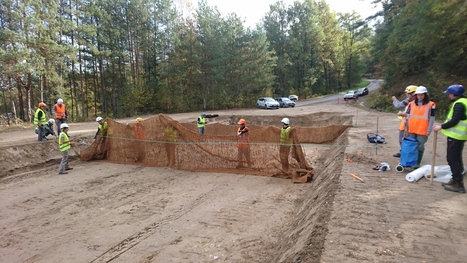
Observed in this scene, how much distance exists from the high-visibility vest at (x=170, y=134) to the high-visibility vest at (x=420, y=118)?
288 inches

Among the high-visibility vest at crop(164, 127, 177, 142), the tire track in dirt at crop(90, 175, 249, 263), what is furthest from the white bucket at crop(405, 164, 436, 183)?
the high-visibility vest at crop(164, 127, 177, 142)

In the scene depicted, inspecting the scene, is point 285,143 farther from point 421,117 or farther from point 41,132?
point 41,132

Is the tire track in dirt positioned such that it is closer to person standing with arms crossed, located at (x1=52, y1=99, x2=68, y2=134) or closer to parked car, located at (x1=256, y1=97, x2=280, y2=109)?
person standing with arms crossed, located at (x1=52, y1=99, x2=68, y2=134)

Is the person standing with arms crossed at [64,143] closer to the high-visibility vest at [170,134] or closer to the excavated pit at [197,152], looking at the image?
the excavated pit at [197,152]

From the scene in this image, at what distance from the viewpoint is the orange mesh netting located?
8.09 m

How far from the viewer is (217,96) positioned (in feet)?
108

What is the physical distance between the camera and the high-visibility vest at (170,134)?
955cm

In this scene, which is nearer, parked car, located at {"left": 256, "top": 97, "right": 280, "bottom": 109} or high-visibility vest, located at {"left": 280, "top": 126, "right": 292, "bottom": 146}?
high-visibility vest, located at {"left": 280, "top": 126, "right": 292, "bottom": 146}

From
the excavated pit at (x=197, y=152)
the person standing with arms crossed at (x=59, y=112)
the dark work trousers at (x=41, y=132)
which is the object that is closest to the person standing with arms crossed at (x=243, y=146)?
the excavated pit at (x=197, y=152)

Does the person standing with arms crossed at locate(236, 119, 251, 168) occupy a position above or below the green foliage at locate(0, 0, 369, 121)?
below

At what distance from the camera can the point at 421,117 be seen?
5449mm

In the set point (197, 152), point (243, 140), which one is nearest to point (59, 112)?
point (197, 152)

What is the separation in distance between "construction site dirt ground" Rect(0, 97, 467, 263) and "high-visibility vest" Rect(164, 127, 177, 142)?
4.65ft

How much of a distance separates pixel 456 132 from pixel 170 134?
819 centimetres
